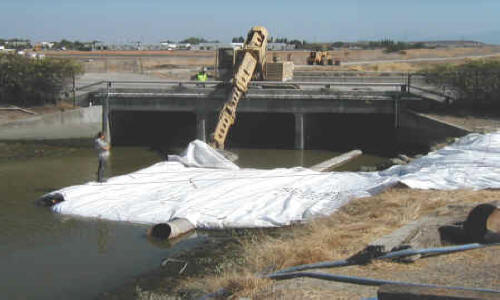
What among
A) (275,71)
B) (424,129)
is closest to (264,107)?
(275,71)

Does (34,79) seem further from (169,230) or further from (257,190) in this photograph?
(169,230)

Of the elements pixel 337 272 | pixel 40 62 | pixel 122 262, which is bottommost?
pixel 122 262

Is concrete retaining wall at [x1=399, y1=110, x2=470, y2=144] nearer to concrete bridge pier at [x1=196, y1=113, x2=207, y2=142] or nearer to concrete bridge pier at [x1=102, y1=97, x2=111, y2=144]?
concrete bridge pier at [x1=196, y1=113, x2=207, y2=142]

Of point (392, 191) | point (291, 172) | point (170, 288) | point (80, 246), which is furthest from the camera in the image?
point (291, 172)

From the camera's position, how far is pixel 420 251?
9.12m

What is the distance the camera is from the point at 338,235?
1158cm

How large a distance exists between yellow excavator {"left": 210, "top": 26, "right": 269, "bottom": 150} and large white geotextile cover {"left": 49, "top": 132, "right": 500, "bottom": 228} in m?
7.83

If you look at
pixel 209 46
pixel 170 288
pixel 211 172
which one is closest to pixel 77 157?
pixel 211 172

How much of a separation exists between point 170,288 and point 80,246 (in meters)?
3.35

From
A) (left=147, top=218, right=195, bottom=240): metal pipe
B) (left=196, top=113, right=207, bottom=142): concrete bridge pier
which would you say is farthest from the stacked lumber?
(left=147, top=218, right=195, bottom=240): metal pipe

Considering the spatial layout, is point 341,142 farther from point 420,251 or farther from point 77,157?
point 420,251

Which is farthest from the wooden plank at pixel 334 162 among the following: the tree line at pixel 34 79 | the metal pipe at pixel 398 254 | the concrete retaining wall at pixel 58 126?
the tree line at pixel 34 79

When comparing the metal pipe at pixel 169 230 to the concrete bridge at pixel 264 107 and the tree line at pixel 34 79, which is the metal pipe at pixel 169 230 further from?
the tree line at pixel 34 79

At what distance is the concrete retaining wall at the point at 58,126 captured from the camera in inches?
1152
